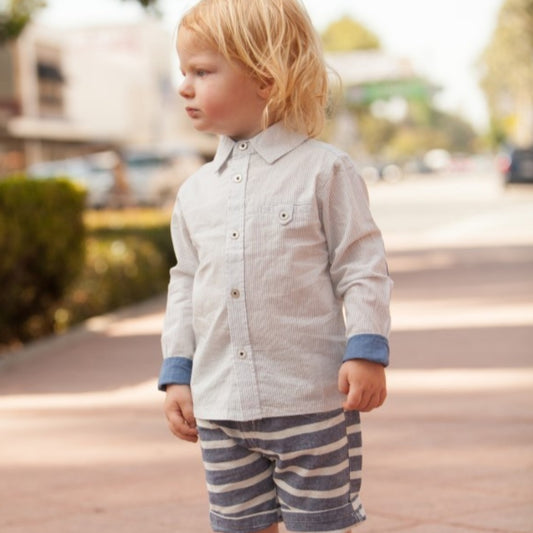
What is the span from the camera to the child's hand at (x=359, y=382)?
2.49m

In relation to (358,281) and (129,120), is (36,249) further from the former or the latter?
(129,120)

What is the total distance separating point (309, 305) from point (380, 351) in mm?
185

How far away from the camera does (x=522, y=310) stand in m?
9.30

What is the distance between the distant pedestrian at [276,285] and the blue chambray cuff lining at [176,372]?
6cm

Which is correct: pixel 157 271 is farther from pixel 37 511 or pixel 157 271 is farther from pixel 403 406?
pixel 37 511

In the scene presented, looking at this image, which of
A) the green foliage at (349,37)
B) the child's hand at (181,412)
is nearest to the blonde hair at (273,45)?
the child's hand at (181,412)

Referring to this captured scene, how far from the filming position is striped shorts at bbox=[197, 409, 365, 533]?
259 centimetres

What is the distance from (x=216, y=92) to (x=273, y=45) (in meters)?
0.16

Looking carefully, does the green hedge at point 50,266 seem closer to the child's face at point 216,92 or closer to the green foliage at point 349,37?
the child's face at point 216,92

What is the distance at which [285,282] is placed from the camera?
2582 millimetres

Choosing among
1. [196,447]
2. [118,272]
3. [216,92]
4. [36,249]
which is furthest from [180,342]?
[118,272]

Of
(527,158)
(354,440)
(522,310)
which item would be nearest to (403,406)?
(354,440)

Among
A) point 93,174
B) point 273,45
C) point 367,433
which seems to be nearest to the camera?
point 273,45

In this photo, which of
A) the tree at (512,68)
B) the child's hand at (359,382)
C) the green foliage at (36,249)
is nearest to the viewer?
the child's hand at (359,382)
